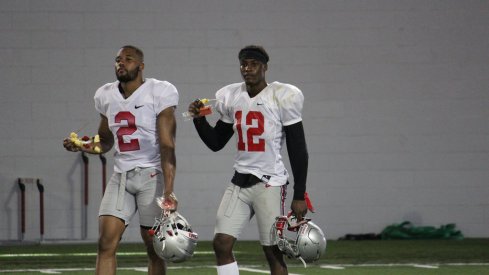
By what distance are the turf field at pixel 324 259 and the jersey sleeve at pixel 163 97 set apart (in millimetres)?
3388

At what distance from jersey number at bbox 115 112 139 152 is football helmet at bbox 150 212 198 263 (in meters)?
0.59

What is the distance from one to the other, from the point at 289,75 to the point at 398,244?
8.54ft

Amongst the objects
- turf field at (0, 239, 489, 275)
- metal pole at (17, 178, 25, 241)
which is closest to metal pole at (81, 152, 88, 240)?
turf field at (0, 239, 489, 275)

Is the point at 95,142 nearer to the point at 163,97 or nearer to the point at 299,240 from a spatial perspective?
the point at 163,97

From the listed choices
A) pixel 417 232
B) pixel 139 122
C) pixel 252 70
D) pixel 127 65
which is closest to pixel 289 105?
pixel 252 70

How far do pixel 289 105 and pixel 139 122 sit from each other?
96 centimetres

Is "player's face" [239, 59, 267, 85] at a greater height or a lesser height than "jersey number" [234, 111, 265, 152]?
greater

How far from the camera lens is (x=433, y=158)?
1478cm

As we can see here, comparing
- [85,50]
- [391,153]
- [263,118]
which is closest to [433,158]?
[391,153]

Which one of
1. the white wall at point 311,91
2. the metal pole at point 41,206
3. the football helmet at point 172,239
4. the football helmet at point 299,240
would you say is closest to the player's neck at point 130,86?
the football helmet at point 172,239

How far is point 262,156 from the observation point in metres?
7.03

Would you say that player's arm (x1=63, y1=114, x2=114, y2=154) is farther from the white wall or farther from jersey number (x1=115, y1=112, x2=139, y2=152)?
the white wall

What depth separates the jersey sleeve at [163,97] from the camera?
23.2 ft

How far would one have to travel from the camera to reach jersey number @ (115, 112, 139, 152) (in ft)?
23.2
